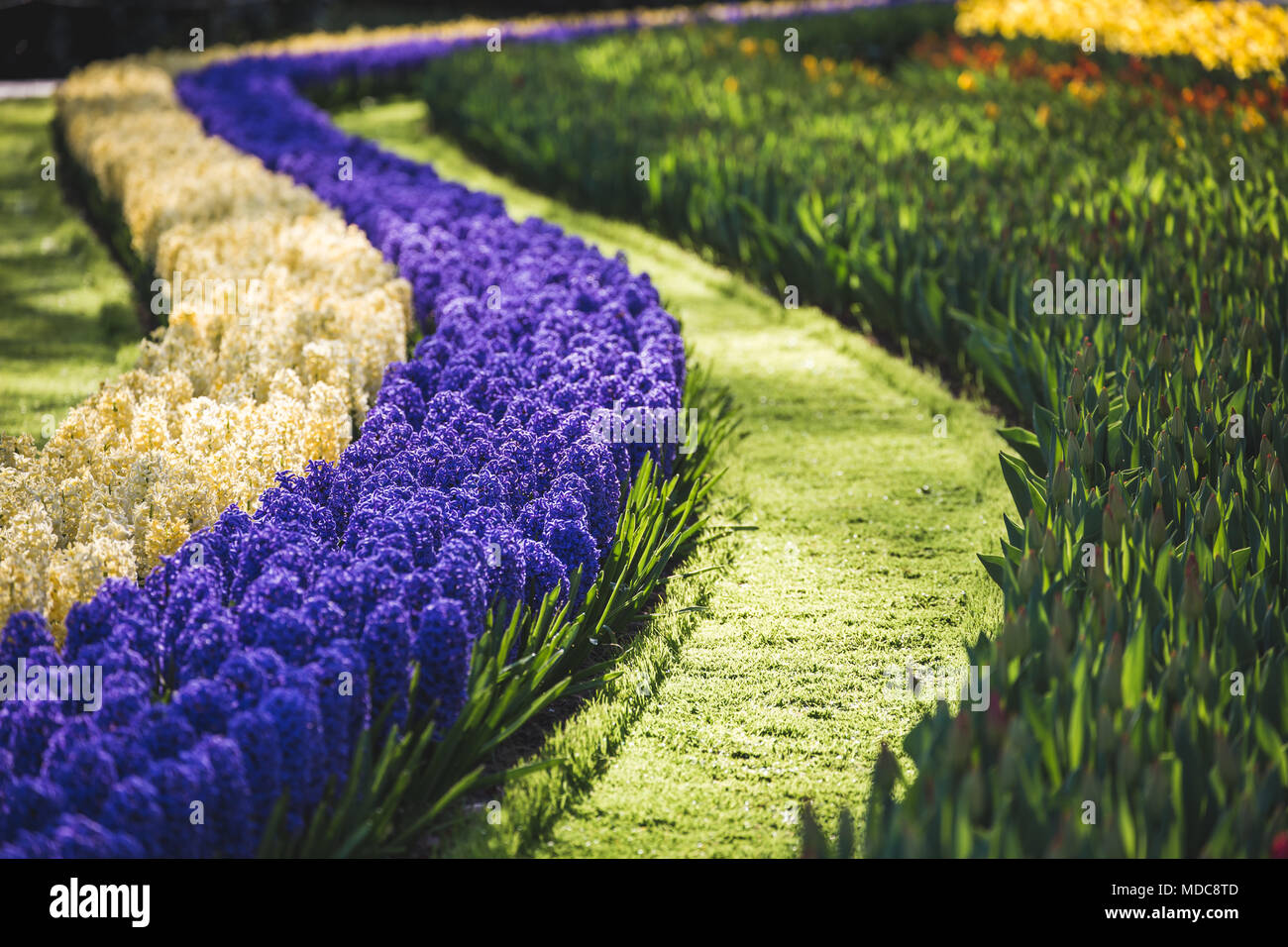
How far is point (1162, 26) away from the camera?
13.8 metres

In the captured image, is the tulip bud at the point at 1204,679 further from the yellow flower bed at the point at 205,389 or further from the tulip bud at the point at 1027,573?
the yellow flower bed at the point at 205,389

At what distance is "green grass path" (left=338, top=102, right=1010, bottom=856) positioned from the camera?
10.3 ft

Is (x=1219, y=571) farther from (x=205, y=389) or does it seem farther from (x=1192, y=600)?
(x=205, y=389)

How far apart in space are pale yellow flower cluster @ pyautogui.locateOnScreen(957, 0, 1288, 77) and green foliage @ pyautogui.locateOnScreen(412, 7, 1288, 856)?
1784 mm

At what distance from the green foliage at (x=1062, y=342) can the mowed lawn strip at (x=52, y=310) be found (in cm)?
394

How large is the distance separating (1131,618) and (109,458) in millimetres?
3140

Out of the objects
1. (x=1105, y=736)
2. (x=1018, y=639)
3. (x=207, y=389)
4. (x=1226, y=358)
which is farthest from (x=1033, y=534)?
(x=207, y=389)

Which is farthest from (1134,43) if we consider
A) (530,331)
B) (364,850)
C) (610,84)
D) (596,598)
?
(364,850)

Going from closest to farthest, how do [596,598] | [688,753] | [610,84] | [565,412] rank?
1. [688,753]
2. [596,598]
3. [565,412]
4. [610,84]

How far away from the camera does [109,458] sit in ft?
12.5

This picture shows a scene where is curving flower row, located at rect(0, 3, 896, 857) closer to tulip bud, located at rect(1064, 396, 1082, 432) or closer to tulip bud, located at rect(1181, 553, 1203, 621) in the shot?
tulip bud, located at rect(1064, 396, 1082, 432)

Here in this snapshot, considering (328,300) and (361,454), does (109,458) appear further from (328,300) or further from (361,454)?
(328,300)

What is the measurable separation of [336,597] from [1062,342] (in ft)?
11.3

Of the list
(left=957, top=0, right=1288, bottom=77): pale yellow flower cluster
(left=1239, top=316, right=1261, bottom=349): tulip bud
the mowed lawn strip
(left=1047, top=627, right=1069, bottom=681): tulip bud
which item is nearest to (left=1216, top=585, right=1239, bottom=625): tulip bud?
(left=1047, top=627, right=1069, bottom=681): tulip bud
